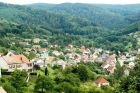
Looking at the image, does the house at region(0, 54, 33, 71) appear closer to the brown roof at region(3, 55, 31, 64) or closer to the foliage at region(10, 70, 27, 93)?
the brown roof at region(3, 55, 31, 64)

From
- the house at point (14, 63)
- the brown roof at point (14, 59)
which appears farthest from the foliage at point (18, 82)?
the brown roof at point (14, 59)

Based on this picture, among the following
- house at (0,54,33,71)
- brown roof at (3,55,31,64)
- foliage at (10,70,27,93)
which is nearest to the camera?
foliage at (10,70,27,93)

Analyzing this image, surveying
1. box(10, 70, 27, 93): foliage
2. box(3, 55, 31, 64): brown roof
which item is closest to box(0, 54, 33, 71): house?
box(3, 55, 31, 64): brown roof

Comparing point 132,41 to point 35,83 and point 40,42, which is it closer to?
point 40,42

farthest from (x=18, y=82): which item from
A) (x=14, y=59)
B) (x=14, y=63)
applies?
(x=14, y=59)

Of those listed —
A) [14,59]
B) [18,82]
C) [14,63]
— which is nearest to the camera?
[18,82]

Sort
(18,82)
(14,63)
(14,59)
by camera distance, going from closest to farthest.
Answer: (18,82) < (14,63) < (14,59)

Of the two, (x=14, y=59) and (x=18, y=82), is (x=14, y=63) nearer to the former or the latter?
(x=14, y=59)

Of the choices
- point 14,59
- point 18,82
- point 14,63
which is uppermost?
point 18,82

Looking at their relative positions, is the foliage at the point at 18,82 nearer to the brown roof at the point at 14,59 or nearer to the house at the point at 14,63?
the house at the point at 14,63

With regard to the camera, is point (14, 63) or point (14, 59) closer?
point (14, 63)
